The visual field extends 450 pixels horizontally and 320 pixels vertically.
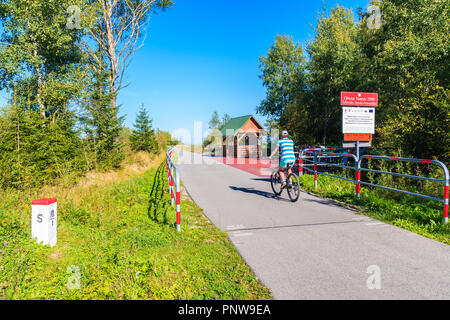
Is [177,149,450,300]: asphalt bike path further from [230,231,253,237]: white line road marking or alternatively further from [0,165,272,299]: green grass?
[0,165,272,299]: green grass

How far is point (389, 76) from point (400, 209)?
48.3 feet

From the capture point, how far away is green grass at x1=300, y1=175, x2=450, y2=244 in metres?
5.02

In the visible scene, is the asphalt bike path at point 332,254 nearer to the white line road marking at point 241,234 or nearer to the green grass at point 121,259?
the white line road marking at point 241,234

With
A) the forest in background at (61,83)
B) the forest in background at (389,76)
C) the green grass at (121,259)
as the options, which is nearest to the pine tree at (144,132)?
the forest in background at (61,83)

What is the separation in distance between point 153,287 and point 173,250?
1124 millimetres

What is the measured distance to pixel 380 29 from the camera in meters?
18.4

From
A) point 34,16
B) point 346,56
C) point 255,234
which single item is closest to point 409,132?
point 255,234

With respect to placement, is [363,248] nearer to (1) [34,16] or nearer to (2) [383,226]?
(2) [383,226]

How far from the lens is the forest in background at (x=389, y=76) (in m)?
8.54

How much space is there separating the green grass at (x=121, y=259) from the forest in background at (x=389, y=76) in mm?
7780

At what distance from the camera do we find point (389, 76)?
17172 millimetres

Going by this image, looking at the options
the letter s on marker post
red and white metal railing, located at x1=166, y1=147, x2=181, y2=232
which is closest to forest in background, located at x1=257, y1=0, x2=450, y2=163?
the letter s on marker post

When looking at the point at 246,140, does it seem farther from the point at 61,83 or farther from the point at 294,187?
the point at 294,187

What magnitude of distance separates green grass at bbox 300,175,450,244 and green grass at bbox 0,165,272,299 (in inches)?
151
